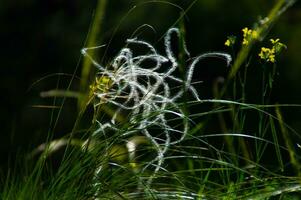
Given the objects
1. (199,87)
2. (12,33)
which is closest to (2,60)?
(12,33)

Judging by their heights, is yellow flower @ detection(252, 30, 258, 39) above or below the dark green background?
above

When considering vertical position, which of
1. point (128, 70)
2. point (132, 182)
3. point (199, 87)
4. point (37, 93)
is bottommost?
point (37, 93)

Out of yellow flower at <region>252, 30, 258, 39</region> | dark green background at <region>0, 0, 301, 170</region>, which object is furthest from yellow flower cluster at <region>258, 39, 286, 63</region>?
dark green background at <region>0, 0, 301, 170</region>

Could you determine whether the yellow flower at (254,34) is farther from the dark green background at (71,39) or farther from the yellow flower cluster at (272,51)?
the dark green background at (71,39)

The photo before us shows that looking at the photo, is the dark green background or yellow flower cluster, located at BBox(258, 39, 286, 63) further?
the dark green background

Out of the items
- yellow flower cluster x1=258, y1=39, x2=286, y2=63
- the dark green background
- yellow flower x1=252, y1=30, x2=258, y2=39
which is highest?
yellow flower x1=252, y1=30, x2=258, y2=39

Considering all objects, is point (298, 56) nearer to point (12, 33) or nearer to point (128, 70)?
point (12, 33)

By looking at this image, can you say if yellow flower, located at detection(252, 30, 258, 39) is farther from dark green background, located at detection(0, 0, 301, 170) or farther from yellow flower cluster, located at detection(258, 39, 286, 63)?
dark green background, located at detection(0, 0, 301, 170)

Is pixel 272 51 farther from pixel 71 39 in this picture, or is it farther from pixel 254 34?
pixel 71 39

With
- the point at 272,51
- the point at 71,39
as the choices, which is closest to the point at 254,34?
the point at 272,51
